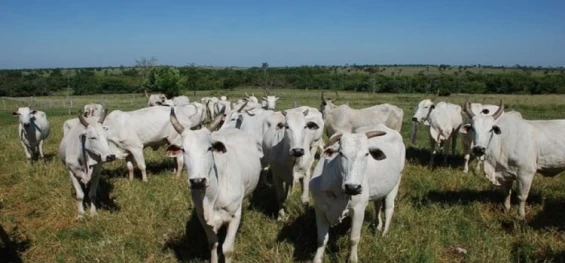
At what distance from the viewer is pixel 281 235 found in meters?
6.45

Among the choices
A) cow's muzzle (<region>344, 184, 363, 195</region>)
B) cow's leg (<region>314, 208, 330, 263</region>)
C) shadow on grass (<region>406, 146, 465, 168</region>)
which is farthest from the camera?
shadow on grass (<region>406, 146, 465, 168</region>)

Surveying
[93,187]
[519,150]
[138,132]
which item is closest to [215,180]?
[93,187]

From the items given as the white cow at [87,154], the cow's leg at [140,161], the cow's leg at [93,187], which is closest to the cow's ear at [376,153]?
the white cow at [87,154]

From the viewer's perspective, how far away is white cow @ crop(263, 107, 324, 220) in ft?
22.8

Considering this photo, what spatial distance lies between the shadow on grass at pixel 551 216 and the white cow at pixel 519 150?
0.27 meters

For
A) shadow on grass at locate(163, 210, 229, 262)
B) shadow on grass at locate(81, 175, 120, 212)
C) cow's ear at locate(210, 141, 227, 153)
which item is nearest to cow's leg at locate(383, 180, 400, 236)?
shadow on grass at locate(163, 210, 229, 262)

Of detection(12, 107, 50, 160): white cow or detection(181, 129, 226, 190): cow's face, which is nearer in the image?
detection(181, 129, 226, 190): cow's face

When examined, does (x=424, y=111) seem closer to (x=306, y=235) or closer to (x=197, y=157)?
(x=306, y=235)

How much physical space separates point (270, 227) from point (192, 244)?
4.00 feet

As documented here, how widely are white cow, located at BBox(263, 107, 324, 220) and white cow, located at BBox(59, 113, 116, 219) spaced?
2848mm

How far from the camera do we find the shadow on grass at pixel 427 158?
12016mm

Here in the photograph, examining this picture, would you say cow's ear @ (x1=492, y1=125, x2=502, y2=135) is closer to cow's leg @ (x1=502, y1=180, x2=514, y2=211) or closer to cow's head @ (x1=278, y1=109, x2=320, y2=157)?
cow's leg @ (x1=502, y1=180, x2=514, y2=211)

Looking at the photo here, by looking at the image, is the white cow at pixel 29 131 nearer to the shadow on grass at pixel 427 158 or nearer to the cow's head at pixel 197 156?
the cow's head at pixel 197 156

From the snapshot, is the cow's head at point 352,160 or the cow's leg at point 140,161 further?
the cow's leg at point 140,161
